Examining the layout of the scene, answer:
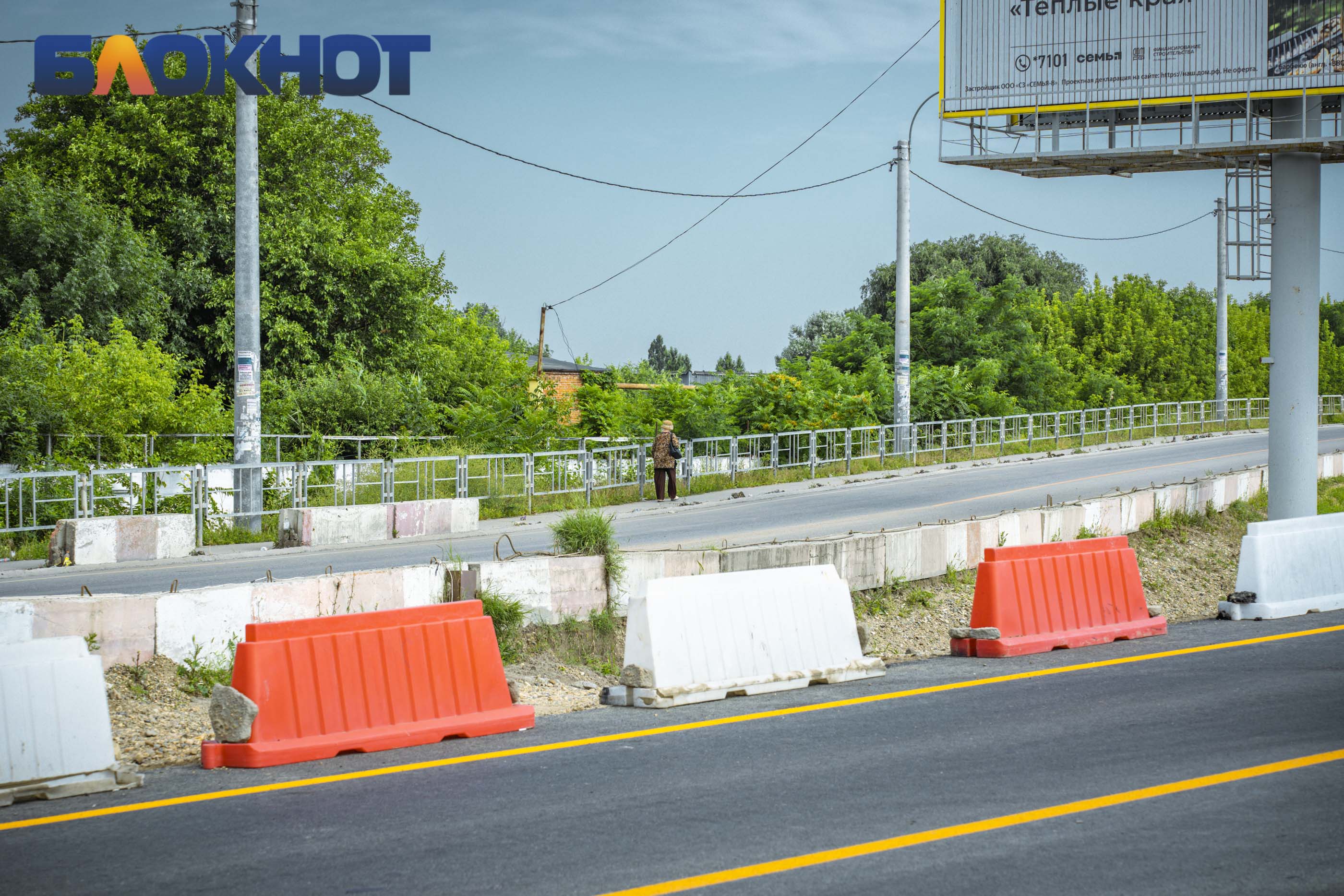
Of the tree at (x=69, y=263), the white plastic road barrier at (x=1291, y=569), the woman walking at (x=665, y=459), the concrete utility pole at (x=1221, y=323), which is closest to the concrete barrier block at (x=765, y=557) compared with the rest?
the white plastic road barrier at (x=1291, y=569)

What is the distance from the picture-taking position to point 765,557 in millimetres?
13922

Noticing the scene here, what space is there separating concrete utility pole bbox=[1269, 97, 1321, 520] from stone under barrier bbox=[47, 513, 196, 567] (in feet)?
57.5

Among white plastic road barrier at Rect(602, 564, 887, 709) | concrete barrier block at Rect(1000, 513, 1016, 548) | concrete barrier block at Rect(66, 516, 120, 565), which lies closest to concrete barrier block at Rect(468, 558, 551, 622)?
white plastic road barrier at Rect(602, 564, 887, 709)

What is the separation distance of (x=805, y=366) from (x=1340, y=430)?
2261 cm

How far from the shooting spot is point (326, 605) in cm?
1066

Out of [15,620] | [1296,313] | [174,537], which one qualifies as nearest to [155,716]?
[15,620]

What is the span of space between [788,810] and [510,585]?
18.8 ft

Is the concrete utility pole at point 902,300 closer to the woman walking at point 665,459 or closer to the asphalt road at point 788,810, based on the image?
the woman walking at point 665,459

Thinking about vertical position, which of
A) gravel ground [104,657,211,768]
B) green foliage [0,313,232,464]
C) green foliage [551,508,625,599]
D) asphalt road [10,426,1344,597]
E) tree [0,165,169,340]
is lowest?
gravel ground [104,657,211,768]

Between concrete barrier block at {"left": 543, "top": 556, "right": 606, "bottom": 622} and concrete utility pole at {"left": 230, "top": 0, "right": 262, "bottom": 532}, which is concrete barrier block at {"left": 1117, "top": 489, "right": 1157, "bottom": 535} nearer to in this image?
concrete barrier block at {"left": 543, "top": 556, "right": 606, "bottom": 622}

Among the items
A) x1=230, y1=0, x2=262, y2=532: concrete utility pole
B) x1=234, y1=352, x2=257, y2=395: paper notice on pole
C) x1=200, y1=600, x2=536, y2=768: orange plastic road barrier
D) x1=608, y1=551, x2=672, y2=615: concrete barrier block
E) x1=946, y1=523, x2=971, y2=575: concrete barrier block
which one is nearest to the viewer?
x1=200, y1=600, x2=536, y2=768: orange plastic road barrier

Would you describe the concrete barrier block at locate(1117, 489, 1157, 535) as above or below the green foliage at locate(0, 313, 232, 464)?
below

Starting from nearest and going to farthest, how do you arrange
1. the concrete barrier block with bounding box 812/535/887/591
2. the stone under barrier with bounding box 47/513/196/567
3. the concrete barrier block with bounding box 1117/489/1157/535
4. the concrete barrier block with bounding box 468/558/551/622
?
1. the concrete barrier block with bounding box 468/558/551/622
2. the concrete barrier block with bounding box 812/535/887/591
3. the stone under barrier with bounding box 47/513/196/567
4. the concrete barrier block with bounding box 1117/489/1157/535

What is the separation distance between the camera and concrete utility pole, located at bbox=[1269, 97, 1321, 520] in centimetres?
1986
